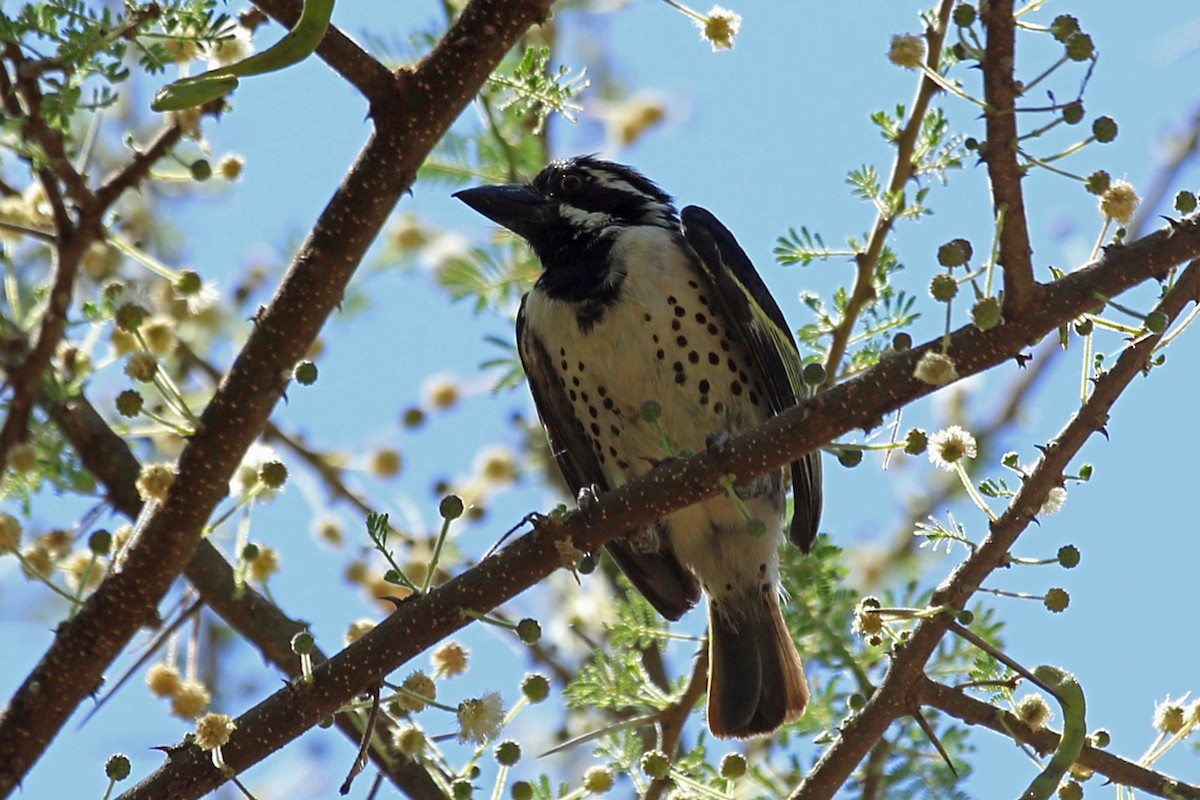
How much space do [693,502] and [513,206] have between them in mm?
2198

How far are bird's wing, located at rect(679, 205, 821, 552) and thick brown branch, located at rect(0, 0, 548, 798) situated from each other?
155 cm

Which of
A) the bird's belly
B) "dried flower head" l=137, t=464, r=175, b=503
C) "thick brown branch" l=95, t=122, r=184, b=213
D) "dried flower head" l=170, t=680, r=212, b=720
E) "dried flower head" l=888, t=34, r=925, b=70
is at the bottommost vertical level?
"dried flower head" l=170, t=680, r=212, b=720

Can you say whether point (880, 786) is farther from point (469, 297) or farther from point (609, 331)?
point (469, 297)

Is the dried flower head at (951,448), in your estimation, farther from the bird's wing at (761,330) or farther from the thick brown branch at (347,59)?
the bird's wing at (761,330)

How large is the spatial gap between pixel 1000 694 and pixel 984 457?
9.91 feet

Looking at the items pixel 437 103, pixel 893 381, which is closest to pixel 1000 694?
pixel 893 381

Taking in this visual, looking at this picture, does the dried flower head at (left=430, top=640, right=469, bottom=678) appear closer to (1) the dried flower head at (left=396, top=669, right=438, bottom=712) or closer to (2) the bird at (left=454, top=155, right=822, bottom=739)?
(1) the dried flower head at (left=396, top=669, right=438, bottom=712)

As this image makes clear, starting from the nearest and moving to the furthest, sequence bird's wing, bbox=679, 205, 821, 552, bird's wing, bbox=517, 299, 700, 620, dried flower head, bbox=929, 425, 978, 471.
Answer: dried flower head, bbox=929, 425, 978, 471 < bird's wing, bbox=679, 205, 821, 552 < bird's wing, bbox=517, 299, 700, 620

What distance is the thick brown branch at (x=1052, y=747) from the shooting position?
2938mm

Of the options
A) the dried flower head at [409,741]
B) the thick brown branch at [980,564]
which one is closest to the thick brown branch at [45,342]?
the dried flower head at [409,741]

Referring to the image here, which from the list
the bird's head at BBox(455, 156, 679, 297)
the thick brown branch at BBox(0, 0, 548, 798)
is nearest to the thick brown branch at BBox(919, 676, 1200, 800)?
the thick brown branch at BBox(0, 0, 548, 798)

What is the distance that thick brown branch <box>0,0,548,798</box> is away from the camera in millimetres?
3238

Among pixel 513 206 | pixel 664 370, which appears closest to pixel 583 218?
pixel 513 206

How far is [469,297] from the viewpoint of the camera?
201 inches
